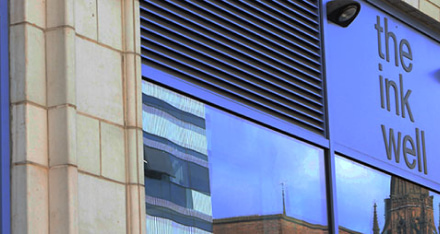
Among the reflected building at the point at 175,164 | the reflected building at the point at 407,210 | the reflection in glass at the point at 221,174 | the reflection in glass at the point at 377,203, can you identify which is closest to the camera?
the reflected building at the point at 175,164

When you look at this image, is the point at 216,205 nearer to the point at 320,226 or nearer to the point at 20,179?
the point at 320,226

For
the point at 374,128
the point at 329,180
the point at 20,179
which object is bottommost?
the point at 20,179

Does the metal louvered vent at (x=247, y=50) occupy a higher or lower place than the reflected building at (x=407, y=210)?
higher

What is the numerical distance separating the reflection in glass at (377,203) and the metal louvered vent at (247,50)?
60cm

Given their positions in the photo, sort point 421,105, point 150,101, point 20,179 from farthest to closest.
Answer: point 421,105 → point 150,101 → point 20,179

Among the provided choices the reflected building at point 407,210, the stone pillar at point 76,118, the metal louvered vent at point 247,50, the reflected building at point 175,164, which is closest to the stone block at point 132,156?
the stone pillar at point 76,118

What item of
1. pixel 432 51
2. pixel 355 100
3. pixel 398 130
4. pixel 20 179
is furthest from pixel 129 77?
pixel 432 51

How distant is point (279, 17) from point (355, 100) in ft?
4.09

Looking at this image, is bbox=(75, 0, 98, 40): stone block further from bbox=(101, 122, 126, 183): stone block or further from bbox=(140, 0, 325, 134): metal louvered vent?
bbox=(140, 0, 325, 134): metal louvered vent

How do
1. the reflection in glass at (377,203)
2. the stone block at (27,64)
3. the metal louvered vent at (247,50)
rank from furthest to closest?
the reflection in glass at (377,203)
the metal louvered vent at (247,50)
the stone block at (27,64)

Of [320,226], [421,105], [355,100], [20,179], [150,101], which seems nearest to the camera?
[20,179]

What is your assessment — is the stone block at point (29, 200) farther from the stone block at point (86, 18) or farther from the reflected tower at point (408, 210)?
the reflected tower at point (408, 210)

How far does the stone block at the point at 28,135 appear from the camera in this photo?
655 cm

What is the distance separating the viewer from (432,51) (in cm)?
1189
